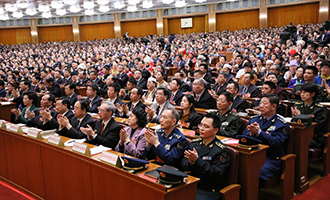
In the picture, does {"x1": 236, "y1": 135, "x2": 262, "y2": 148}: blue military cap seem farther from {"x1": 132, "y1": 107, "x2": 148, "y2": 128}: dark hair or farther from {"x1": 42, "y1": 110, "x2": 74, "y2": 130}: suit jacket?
{"x1": 42, "y1": 110, "x2": 74, "y2": 130}: suit jacket

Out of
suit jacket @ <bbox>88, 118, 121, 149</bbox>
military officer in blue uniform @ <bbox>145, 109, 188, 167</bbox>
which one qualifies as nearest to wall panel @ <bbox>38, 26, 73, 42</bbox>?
suit jacket @ <bbox>88, 118, 121, 149</bbox>

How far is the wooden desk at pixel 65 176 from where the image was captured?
1.65 metres

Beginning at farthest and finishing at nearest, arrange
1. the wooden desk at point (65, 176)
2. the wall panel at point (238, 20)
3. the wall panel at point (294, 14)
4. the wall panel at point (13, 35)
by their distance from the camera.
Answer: the wall panel at point (13, 35) → the wall panel at point (238, 20) → the wall panel at point (294, 14) → the wooden desk at point (65, 176)

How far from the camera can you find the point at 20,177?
2.82m

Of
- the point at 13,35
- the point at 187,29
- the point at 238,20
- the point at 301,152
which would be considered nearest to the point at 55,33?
the point at 13,35

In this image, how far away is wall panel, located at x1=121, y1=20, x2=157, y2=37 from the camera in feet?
73.7

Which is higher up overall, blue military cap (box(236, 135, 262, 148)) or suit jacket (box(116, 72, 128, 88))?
suit jacket (box(116, 72, 128, 88))

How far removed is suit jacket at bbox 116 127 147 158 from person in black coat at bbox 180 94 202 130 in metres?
0.68

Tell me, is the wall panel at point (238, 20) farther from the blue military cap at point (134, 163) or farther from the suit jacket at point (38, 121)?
the blue military cap at point (134, 163)

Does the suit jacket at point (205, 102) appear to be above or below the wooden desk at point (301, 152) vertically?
above

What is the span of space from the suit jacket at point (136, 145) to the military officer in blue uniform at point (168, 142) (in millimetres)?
75

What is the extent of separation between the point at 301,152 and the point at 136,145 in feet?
4.98

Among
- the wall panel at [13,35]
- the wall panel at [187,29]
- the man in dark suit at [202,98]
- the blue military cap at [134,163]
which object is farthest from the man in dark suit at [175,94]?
the wall panel at [13,35]

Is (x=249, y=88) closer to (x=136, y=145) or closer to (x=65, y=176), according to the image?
(x=136, y=145)
